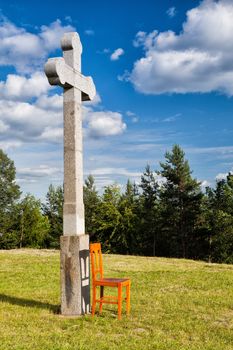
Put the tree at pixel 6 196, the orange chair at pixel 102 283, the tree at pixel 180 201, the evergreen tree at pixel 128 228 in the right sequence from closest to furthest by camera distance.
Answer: the orange chair at pixel 102 283
the tree at pixel 180 201
the tree at pixel 6 196
the evergreen tree at pixel 128 228

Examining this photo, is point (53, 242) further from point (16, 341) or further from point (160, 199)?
point (16, 341)

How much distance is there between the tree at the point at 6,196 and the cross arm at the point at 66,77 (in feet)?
105

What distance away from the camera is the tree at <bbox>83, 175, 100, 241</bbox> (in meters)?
43.0

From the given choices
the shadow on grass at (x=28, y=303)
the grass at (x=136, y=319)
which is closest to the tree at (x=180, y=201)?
the grass at (x=136, y=319)

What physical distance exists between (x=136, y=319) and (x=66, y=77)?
4.06 meters

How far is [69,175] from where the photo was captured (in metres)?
7.07

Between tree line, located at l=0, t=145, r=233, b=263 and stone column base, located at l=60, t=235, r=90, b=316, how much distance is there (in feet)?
91.6

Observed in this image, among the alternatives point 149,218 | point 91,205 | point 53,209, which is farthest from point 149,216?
point 53,209

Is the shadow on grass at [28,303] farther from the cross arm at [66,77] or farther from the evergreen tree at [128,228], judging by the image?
the evergreen tree at [128,228]

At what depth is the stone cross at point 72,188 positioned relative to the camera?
6867 mm

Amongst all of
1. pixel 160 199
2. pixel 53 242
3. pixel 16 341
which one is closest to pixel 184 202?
pixel 160 199

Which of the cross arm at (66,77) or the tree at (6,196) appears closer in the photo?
the cross arm at (66,77)

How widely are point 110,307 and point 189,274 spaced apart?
18.1 ft

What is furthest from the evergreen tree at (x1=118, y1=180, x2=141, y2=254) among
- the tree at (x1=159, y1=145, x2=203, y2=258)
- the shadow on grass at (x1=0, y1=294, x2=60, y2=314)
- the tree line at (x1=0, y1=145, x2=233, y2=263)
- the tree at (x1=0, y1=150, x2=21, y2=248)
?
the shadow on grass at (x1=0, y1=294, x2=60, y2=314)
